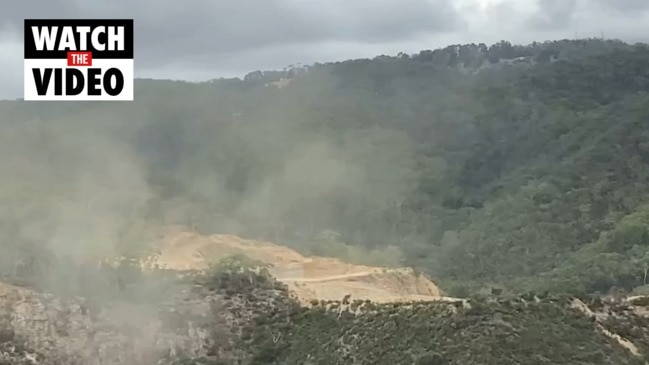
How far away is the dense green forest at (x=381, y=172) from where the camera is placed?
226ft

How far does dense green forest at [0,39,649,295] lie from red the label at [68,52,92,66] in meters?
15.7

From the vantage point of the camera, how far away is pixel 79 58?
33906 millimetres

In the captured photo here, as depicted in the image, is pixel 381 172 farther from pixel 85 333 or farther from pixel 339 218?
pixel 85 333

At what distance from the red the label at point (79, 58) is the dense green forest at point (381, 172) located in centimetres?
1568

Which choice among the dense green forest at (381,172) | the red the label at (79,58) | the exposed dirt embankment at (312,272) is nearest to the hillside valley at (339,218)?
the exposed dirt embankment at (312,272)

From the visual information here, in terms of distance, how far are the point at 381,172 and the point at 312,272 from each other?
49.3 m

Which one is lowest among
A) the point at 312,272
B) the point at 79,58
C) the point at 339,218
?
the point at 339,218

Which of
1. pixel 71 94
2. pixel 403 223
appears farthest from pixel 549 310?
pixel 403 223

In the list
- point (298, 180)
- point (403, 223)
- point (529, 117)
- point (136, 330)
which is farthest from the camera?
point (529, 117)

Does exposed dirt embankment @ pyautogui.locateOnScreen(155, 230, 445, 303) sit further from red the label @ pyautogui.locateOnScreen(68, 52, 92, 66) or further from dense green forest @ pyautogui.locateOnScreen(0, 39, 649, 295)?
red the label @ pyautogui.locateOnScreen(68, 52, 92, 66)

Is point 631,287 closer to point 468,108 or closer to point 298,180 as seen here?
point 298,180

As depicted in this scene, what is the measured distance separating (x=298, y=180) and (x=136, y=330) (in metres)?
55.1

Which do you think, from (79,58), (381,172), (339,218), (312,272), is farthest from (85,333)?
(381,172)

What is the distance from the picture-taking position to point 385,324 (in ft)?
121
